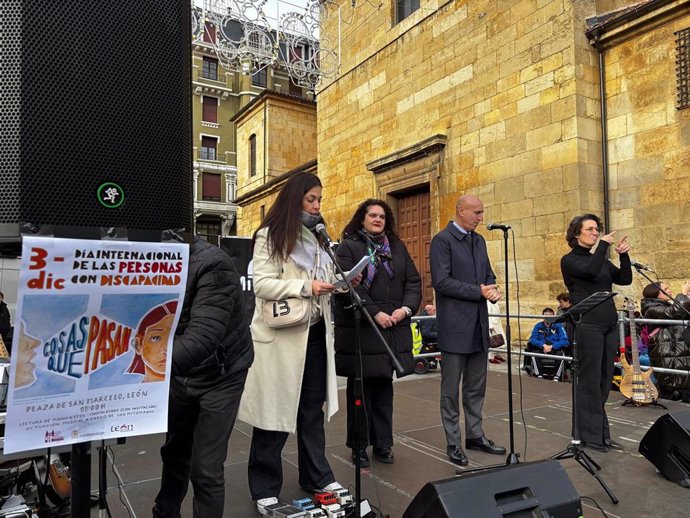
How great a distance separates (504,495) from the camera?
2.06 meters

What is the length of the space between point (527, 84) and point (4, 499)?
28.9ft

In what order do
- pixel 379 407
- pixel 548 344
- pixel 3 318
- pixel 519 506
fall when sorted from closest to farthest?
pixel 519 506
pixel 379 407
pixel 548 344
pixel 3 318

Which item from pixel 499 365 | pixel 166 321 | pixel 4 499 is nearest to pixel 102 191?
pixel 166 321

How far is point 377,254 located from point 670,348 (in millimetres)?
3936

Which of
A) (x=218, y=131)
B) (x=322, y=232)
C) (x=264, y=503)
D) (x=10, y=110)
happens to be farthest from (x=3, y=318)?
(x=218, y=131)

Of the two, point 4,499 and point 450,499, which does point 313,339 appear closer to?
point 450,499

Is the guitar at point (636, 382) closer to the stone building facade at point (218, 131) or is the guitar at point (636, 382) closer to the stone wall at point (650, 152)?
the stone wall at point (650, 152)

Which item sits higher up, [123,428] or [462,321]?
[462,321]

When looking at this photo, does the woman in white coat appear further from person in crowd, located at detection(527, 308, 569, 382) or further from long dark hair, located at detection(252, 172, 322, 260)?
person in crowd, located at detection(527, 308, 569, 382)

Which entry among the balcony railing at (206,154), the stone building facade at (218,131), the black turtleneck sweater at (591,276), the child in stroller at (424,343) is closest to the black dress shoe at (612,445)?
the black turtleneck sweater at (591,276)

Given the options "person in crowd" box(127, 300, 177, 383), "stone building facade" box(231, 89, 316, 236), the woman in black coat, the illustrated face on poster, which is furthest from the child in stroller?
"stone building facade" box(231, 89, 316, 236)

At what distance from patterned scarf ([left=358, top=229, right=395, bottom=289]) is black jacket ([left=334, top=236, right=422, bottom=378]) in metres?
0.03

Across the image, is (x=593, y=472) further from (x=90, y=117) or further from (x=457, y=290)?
(x=90, y=117)

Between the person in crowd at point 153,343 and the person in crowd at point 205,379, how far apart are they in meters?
0.13
